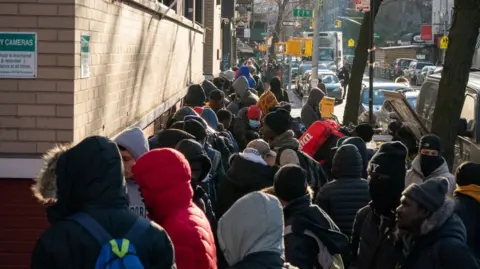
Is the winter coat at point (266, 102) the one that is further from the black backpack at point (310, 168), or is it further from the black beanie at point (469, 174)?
the black beanie at point (469, 174)

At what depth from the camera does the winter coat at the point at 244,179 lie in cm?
664

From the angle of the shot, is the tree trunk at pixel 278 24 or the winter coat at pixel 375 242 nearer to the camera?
the winter coat at pixel 375 242

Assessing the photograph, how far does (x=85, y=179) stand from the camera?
3.61 metres

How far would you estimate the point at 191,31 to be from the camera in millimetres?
19797

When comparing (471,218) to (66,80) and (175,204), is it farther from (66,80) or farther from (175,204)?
(66,80)

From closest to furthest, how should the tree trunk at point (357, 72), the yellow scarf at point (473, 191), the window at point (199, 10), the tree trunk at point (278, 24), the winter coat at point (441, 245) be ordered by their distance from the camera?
the winter coat at point (441, 245)
the yellow scarf at point (473, 191)
the tree trunk at point (357, 72)
the window at point (199, 10)
the tree trunk at point (278, 24)

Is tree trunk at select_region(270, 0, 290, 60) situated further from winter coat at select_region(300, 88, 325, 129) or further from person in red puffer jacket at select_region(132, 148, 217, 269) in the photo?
person in red puffer jacket at select_region(132, 148, 217, 269)

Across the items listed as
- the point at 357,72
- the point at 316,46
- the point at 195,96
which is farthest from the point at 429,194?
the point at 316,46

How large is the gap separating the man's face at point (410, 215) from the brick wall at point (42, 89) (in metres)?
2.87

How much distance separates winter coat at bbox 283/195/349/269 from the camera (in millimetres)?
5152

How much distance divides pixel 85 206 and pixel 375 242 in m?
2.39

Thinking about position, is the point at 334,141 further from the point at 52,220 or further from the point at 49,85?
the point at 52,220

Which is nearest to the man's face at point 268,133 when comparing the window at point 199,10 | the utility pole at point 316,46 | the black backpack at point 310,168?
the black backpack at point 310,168

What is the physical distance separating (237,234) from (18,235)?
303 centimetres
